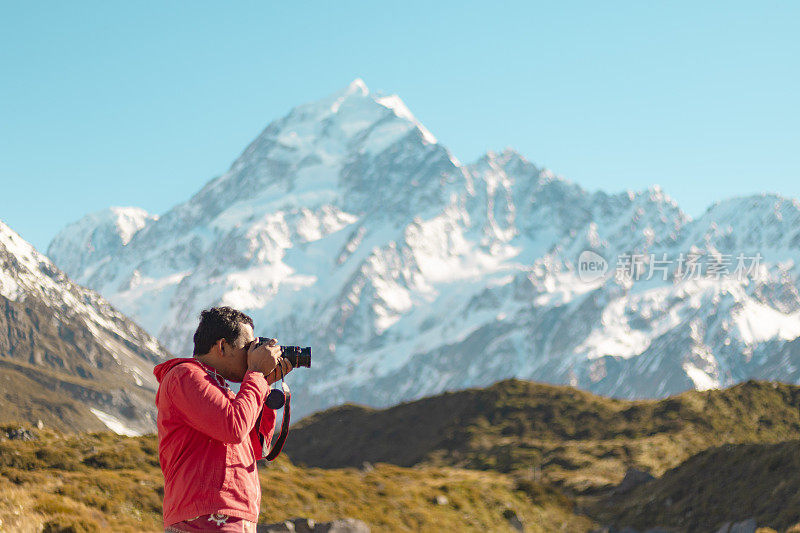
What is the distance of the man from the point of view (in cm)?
699

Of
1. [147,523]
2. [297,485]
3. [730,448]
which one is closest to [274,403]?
[147,523]

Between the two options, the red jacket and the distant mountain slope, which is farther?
the distant mountain slope

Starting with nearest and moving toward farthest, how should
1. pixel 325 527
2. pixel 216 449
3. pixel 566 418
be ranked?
1. pixel 216 449
2. pixel 325 527
3. pixel 566 418

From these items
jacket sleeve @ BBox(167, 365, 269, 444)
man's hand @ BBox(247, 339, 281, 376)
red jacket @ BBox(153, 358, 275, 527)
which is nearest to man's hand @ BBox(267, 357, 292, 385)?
man's hand @ BBox(247, 339, 281, 376)

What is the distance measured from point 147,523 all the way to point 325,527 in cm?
656

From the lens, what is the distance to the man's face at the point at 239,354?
24.9ft

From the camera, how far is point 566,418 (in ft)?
299

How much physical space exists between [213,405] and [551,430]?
85057 mm

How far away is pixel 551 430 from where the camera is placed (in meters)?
88.5

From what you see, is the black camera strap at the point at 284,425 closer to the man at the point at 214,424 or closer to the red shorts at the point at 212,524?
the man at the point at 214,424

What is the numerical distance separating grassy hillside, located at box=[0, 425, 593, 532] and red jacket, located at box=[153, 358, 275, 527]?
16.9 m

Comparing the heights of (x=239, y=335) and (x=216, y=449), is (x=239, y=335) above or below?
above

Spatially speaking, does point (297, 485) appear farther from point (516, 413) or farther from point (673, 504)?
point (516, 413)

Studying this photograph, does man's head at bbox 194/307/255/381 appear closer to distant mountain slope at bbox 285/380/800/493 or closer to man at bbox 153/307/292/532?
man at bbox 153/307/292/532
